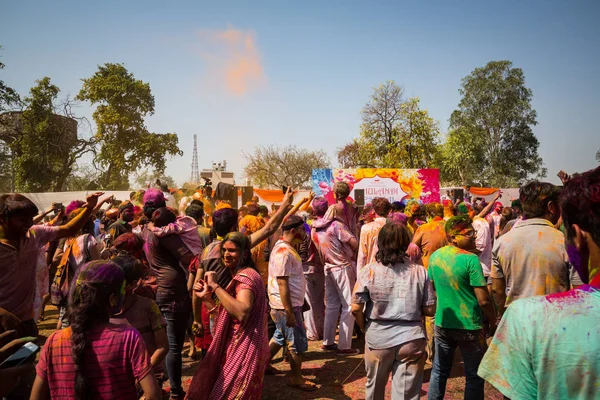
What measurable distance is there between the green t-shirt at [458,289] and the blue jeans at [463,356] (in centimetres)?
Result: 8

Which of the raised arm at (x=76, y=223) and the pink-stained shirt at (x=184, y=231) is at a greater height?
the raised arm at (x=76, y=223)

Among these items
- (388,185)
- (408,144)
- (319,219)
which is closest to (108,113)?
(408,144)

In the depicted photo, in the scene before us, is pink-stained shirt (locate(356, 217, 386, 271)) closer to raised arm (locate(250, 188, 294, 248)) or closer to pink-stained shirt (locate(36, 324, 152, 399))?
raised arm (locate(250, 188, 294, 248))

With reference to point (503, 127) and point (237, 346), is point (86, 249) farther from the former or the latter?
point (503, 127)

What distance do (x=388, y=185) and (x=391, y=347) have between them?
564 inches

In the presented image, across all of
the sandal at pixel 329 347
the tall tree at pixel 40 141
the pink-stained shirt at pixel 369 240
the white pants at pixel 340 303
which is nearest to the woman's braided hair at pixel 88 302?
the pink-stained shirt at pixel 369 240

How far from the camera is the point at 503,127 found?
1988 inches

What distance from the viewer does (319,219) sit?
22.0 ft

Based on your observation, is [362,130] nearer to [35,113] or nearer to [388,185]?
[388,185]

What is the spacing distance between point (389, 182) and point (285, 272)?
13.3 meters

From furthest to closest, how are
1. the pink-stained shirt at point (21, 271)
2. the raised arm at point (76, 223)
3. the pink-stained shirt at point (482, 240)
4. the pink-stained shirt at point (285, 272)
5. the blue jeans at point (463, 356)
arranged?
the pink-stained shirt at point (482, 240) → the pink-stained shirt at point (285, 272) → the blue jeans at point (463, 356) → the raised arm at point (76, 223) → the pink-stained shirt at point (21, 271)

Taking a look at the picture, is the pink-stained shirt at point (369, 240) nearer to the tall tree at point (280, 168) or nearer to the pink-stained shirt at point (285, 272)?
the pink-stained shirt at point (285, 272)

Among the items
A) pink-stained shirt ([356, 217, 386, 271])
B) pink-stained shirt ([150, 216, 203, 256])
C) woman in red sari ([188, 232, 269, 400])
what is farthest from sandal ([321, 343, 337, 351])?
woman in red sari ([188, 232, 269, 400])

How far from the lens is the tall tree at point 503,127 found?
1953 inches
